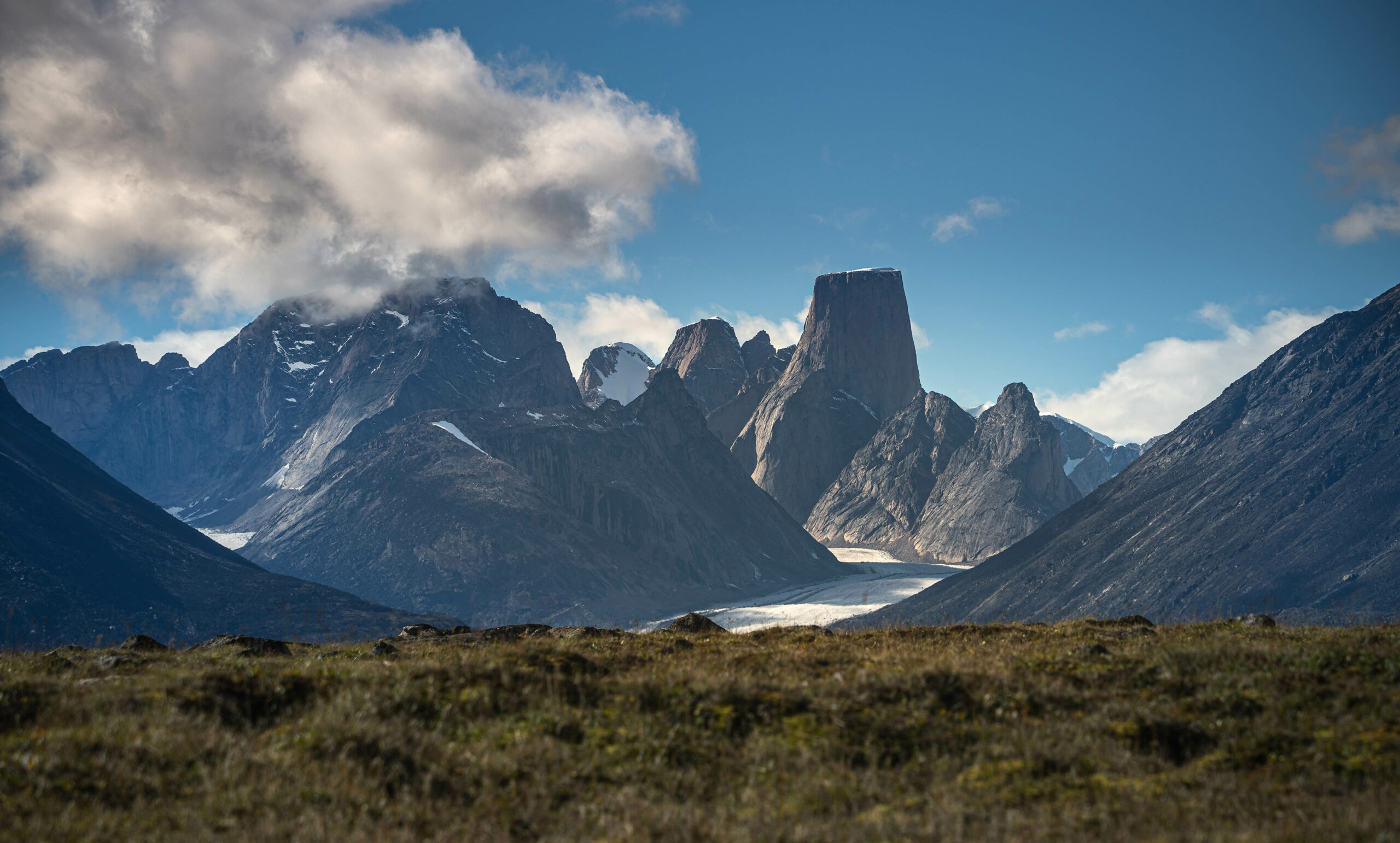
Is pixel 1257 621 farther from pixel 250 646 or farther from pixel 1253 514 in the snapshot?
pixel 1253 514

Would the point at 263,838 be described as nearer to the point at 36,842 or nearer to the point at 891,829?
the point at 36,842

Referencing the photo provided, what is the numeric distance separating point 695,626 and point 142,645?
14.7m

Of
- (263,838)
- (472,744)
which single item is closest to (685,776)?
(472,744)

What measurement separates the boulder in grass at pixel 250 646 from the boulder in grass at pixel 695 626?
1039cm

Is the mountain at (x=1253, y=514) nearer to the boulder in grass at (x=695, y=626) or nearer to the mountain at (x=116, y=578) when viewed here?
the mountain at (x=116, y=578)

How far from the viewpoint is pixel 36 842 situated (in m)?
8.04

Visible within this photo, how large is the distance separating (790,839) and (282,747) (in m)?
6.21

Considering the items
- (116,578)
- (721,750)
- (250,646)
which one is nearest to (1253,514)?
(250,646)

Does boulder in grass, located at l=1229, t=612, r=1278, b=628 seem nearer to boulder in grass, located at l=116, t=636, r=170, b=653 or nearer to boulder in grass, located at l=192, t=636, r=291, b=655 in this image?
boulder in grass, located at l=192, t=636, r=291, b=655

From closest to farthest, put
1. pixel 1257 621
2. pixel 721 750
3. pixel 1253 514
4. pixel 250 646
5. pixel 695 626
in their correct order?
pixel 721 750, pixel 1257 621, pixel 250 646, pixel 695 626, pixel 1253 514

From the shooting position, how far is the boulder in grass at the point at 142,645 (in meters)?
21.2

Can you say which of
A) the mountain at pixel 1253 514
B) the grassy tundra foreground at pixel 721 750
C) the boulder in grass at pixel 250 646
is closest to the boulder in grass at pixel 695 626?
the boulder in grass at pixel 250 646

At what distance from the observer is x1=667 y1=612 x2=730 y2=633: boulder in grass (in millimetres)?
25219

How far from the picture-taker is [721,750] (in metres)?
10.8
